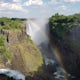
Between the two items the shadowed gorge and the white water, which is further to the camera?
the shadowed gorge

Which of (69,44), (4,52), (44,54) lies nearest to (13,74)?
(4,52)

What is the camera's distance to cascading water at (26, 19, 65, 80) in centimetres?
5272

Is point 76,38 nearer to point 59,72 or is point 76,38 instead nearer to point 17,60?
point 59,72

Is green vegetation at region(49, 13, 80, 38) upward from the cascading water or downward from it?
upward

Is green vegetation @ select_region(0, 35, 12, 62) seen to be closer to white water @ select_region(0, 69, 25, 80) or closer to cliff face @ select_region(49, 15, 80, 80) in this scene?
white water @ select_region(0, 69, 25, 80)

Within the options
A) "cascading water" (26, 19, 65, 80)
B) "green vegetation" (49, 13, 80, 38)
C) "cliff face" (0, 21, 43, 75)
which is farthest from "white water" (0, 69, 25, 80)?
"green vegetation" (49, 13, 80, 38)

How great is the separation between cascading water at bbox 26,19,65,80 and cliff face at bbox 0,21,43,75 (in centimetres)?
310

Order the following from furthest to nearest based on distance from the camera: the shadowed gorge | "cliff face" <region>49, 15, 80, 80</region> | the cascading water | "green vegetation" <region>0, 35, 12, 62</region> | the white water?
1. the cascading water
2. "cliff face" <region>49, 15, 80, 80</region>
3. "green vegetation" <region>0, 35, 12, 62</region>
4. the shadowed gorge
5. the white water

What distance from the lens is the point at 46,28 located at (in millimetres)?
72562

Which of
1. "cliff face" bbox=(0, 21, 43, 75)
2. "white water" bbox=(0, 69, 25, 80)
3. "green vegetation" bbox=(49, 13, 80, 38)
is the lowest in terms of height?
"white water" bbox=(0, 69, 25, 80)

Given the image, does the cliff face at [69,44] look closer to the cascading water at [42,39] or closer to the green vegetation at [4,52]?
the cascading water at [42,39]

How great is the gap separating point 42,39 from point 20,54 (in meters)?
22.1

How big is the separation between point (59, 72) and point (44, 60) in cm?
580

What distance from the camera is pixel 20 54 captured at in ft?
154
